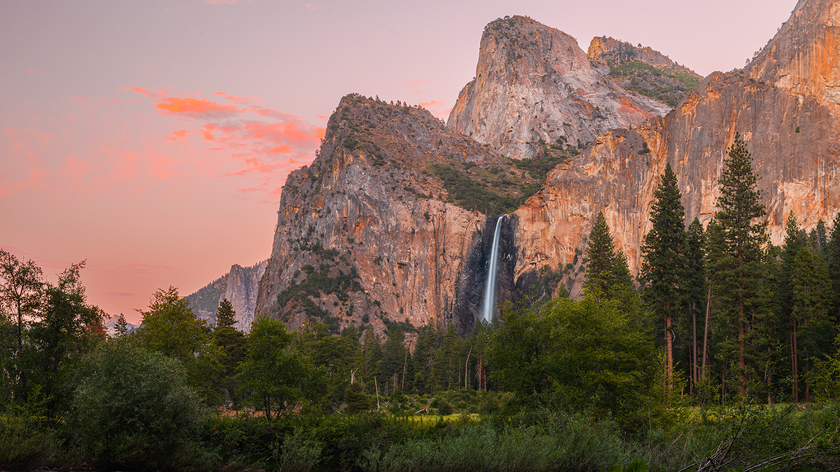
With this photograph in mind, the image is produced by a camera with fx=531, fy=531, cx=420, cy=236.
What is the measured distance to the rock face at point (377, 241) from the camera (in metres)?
138

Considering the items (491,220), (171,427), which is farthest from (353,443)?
(491,220)

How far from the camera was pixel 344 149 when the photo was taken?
518 ft

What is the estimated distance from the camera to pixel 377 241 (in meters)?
146

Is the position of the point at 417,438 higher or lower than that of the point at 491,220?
lower

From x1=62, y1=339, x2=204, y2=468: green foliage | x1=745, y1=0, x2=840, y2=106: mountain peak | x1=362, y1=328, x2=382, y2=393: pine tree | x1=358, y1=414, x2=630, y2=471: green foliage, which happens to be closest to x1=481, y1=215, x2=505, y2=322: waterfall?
x1=362, y1=328, x2=382, y2=393: pine tree

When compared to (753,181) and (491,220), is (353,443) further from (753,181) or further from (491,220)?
(491,220)

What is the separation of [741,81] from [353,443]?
9788 centimetres

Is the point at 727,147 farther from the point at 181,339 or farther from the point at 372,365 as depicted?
the point at 181,339

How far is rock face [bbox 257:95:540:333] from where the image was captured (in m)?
138

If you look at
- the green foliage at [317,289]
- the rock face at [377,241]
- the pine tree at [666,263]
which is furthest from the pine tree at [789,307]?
the green foliage at [317,289]

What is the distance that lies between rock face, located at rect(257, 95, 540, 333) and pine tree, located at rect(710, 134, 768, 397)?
96.5 metres

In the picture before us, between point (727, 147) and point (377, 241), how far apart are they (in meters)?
86.6

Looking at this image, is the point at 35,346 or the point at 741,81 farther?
the point at 741,81

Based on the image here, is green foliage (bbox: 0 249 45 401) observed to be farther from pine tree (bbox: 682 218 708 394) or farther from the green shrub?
pine tree (bbox: 682 218 708 394)
